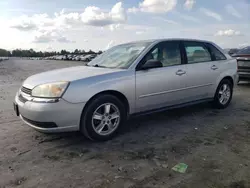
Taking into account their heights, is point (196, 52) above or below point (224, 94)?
above

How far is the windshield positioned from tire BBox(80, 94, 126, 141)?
0.72 meters

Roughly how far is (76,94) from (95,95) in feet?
1.06

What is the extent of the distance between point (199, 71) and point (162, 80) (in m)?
1.10

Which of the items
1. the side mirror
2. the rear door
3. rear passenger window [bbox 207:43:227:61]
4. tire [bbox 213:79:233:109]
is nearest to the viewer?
the side mirror

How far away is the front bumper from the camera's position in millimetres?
3502

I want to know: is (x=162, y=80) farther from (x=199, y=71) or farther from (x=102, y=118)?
(x=102, y=118)

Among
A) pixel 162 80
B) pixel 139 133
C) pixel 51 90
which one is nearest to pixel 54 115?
pixel 51 90

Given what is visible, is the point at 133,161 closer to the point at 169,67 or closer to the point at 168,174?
the point at 168,174

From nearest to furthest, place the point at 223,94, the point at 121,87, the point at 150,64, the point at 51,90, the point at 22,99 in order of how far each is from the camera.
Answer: the point at 51,90
the point at 22,99
the point at 121,87
the point at 150,64
the point at 223,94

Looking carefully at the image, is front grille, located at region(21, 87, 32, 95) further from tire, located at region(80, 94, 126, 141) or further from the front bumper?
tire, located at region(80, 94, 126, 141)

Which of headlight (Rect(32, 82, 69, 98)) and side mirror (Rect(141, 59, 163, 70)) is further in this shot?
side mirror (Rect(141, 59, 163, 70))

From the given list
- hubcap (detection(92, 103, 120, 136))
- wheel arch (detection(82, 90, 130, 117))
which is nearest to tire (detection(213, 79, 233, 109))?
wheel arch (detection(82, 90, 130, 117))

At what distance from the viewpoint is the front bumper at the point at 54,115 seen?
3502 millimetres

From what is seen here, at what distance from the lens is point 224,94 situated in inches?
233
